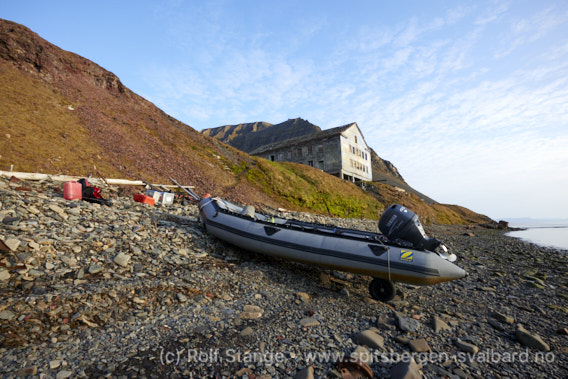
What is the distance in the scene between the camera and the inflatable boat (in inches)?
224

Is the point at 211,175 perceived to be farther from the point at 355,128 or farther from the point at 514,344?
the point at 355,128

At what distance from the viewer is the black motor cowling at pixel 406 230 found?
658 cm

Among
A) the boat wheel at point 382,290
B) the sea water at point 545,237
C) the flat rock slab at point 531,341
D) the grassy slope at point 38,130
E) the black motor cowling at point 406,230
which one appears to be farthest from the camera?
the sea water at point 545,237

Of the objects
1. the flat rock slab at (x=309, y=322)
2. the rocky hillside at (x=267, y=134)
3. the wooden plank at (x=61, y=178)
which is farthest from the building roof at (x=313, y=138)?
the rocky hillside at (x=267, y=134)

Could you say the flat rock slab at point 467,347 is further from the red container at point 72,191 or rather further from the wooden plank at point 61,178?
the wooden plank at point 61,178

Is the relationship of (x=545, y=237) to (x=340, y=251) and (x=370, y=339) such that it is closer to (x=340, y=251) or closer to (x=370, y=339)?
(x=340, y=251)

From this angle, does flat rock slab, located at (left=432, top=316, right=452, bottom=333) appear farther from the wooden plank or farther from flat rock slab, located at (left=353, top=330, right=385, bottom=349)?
the wooden plank

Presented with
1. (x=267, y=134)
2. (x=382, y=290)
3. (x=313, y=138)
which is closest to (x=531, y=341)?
(x=382, y=290)

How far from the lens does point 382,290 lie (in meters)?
6.02

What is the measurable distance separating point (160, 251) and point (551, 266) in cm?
1604

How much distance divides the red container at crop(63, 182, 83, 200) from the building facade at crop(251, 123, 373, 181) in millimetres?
28117

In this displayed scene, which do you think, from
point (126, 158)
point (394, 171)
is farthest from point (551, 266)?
point (394, 171)

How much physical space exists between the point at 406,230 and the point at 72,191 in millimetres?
10952

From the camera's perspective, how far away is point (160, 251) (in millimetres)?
6684
